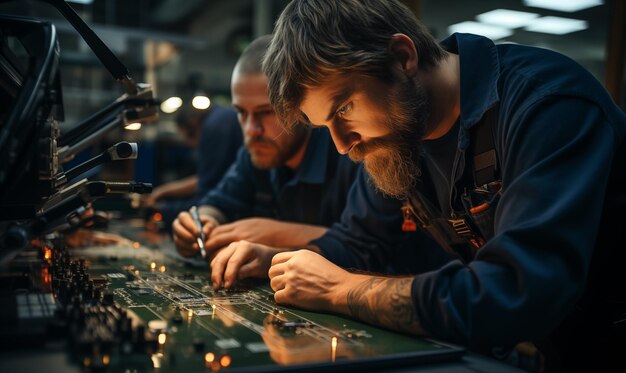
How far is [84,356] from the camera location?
902mm

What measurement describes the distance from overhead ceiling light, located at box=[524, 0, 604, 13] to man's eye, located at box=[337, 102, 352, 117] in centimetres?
263

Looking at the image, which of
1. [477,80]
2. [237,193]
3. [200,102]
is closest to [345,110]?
[477,80]

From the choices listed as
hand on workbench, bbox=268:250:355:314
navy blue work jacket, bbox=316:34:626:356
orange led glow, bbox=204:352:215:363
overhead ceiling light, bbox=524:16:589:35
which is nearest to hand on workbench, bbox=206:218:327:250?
hand on workbench, bbox=268:250:355:314

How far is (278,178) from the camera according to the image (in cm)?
265

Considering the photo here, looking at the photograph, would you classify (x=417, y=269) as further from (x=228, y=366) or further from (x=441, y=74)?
(x=228, y=366)

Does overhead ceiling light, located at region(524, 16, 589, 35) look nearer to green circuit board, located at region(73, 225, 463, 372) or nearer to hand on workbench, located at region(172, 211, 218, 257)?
hand on workbench, located at region(172, 211, 218, 257)

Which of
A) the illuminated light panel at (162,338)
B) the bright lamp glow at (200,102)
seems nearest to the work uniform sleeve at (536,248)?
the illuminated light panel at (162,338)

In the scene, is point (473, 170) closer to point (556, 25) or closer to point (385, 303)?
point (385, 303)

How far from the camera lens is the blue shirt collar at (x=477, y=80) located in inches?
54.8

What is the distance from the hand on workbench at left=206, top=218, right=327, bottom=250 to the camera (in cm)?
207

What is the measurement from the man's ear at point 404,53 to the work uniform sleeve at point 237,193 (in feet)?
4.59

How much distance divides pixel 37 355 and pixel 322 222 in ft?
5.19

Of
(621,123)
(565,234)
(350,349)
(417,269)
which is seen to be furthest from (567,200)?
(417,269)

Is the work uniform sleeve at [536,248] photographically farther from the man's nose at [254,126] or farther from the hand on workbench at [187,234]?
the man's nose at [254,126]
